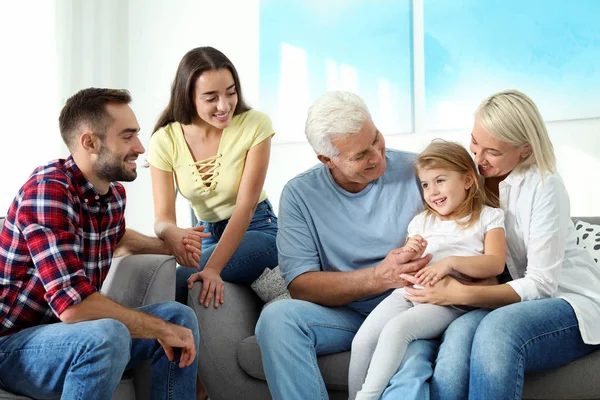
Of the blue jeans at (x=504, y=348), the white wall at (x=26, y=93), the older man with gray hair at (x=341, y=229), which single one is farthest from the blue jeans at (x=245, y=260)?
the white wall at (x=26, y=93)

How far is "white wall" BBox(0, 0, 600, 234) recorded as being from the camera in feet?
11.2

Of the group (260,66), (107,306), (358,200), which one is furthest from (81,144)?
(260,66)

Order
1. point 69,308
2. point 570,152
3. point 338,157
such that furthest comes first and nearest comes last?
point 570,152 < point 338,157 < point 69,308

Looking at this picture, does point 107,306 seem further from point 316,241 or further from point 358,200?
point 358,200

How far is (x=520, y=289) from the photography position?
1.92 m

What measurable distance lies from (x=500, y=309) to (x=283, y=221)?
29.8 inches

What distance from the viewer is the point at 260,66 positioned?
4.23 m

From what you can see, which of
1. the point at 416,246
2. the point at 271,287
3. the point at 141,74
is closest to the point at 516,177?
the point at 416,246

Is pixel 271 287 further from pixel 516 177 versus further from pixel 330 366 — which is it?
pixel 516 177

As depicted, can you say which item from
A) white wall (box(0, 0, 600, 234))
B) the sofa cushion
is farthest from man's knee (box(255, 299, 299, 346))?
white wall (box(0, 0, 600, 234))

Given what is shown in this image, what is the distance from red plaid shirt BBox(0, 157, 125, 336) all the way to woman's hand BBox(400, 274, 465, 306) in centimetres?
91

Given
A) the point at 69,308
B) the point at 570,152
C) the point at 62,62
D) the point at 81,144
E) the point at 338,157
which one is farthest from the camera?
the point at 62,62

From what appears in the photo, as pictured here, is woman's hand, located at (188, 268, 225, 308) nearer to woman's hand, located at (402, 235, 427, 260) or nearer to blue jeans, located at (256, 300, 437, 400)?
blue jeans, located at (256, 300, 437, 400)

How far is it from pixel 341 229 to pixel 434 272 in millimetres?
381
